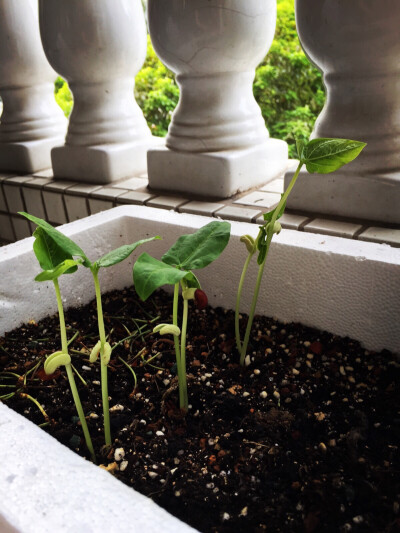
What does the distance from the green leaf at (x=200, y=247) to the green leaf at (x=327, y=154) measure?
0.15m

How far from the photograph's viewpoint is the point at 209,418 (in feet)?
2.14

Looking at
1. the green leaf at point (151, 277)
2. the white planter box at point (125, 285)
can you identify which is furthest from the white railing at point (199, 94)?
the green leaf at point (151, 277)

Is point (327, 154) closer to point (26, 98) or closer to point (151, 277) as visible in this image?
point (151, 277)

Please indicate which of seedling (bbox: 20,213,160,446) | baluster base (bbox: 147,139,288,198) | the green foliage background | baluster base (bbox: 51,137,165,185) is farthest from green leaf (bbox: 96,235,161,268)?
the green foliage background

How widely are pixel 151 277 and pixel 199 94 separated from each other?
912mm

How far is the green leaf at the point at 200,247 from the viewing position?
1.98 ft

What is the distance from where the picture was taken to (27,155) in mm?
1772

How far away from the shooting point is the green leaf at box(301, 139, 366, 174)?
62 centimetres

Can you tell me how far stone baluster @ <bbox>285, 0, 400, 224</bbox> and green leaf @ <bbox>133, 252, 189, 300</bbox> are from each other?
2.11 feet

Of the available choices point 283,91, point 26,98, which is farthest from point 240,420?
point 283,91

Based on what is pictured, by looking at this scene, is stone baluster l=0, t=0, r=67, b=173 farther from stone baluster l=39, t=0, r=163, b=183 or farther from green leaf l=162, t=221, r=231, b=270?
green leaf l=162, t=221, r=231, b=270

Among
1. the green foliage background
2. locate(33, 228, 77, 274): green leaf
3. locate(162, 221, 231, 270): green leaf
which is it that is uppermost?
locate(33, 228, 77, 274): green leaf

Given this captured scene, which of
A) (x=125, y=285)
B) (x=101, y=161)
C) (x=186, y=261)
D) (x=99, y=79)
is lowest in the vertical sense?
(x=125, y=285)

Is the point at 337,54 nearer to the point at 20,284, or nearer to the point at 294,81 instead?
the point at 20,284
